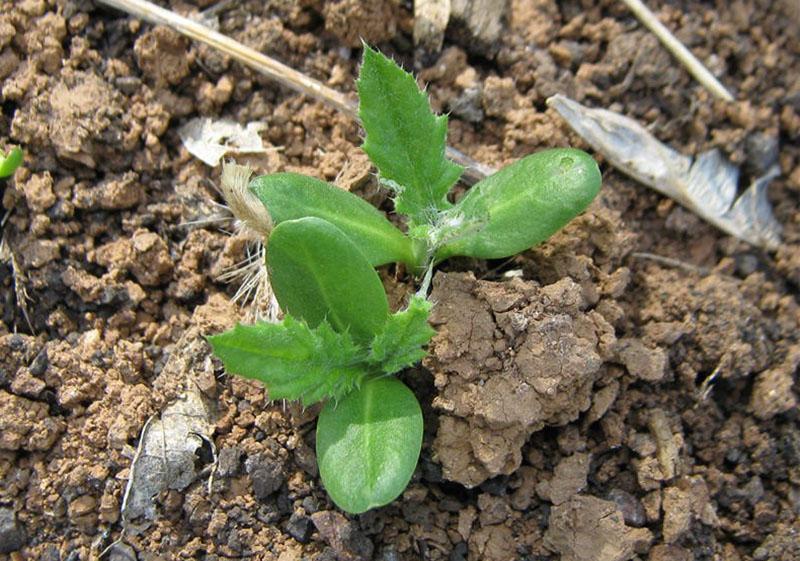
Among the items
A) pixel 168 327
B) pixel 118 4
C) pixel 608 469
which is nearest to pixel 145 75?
pixel 118 4

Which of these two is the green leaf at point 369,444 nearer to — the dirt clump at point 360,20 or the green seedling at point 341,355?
the green seedling at point 341,355

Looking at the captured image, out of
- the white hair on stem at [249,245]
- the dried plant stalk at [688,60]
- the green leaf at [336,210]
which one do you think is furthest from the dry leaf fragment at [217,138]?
the dried plant stalk at [688,60]

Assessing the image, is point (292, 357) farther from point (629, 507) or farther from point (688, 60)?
point (688, 60)

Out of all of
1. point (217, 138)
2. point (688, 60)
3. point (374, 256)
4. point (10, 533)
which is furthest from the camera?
point (688, 60)

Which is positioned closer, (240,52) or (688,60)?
(240,52)

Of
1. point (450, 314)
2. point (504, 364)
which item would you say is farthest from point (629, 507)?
point (450, 314)

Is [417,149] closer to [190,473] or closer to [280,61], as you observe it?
[280,61]
